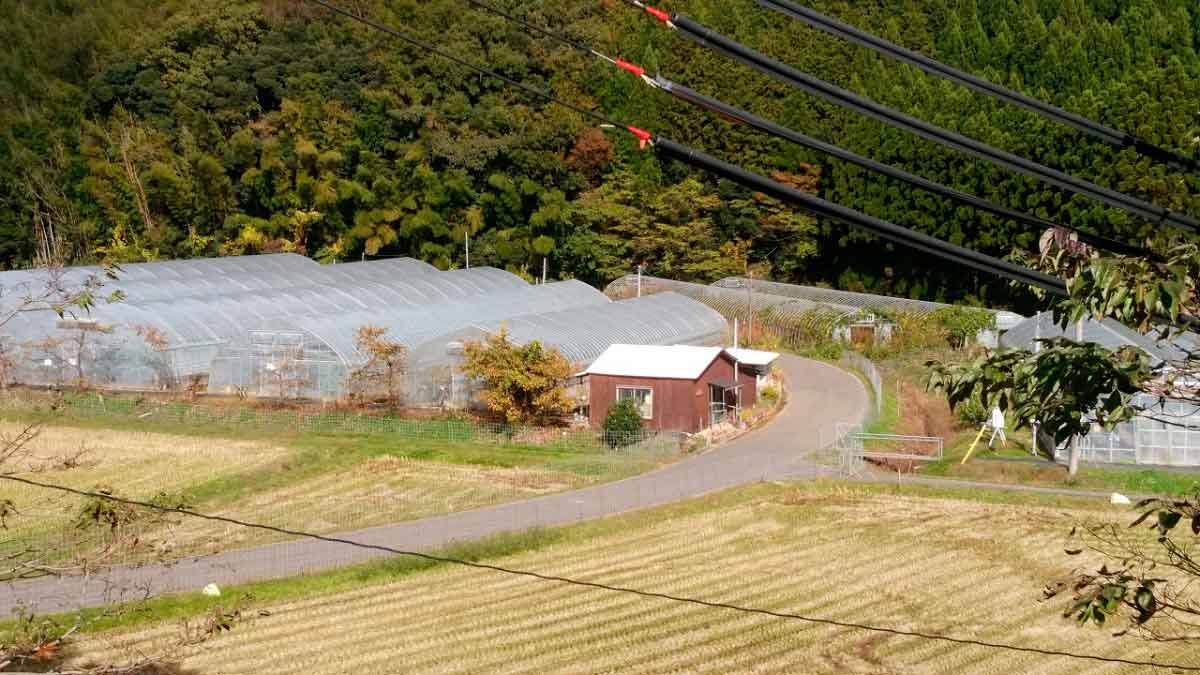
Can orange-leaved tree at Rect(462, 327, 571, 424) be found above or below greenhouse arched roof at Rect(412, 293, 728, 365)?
below

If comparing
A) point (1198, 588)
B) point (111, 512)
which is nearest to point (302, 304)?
point (1198, 588)

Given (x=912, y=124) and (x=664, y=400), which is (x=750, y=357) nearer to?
(x=664, y=400)

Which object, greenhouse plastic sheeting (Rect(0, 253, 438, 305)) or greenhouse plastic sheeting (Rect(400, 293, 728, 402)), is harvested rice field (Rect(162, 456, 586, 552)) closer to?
greenhouse plastic sheeting (Rect(400, 293, 728, 402))

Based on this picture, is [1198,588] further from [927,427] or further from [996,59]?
[996,59]

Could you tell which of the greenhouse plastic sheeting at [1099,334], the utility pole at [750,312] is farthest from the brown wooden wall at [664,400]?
the utility pole at [750,312]

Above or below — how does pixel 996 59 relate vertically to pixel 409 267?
above

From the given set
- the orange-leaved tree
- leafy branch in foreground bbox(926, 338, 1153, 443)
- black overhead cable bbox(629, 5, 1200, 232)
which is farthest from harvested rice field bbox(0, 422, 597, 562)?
black overhead cable bbox(629, 5, 1200, 232)
